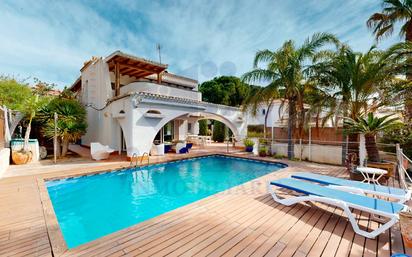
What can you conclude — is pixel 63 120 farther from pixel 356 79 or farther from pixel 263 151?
pixel 356 79

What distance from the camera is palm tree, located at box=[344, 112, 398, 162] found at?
7.78m

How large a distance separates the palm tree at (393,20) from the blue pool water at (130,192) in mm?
9225

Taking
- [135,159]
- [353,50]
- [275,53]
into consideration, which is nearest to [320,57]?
[353,50]

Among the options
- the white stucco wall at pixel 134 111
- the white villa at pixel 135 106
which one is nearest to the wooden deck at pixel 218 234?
the white stucco wall at pixel 134 111

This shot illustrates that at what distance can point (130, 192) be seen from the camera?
7566mm

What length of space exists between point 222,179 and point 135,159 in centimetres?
547

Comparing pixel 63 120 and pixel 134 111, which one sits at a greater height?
pixel 134 111

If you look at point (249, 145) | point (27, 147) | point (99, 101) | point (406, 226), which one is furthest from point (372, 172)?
point (99, 101)

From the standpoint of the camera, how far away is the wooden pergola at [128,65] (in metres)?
13.7

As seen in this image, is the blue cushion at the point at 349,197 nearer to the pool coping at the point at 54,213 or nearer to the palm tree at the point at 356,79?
the pool coping at the point at 54,213

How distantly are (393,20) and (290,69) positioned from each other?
6.59m

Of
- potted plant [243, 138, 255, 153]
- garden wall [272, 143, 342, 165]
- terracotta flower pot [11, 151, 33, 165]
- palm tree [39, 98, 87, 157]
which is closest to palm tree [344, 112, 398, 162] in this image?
garden wall [272, 143, 342, 165]

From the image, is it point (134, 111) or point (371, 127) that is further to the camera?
point (134, 111)

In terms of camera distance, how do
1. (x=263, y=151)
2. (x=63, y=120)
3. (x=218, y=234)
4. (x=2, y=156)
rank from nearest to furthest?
1. (x=218, y=234)
2. (x=2, y=156)
3. (x=63, y=120)
4. (x=263, y=151)
